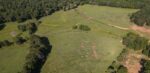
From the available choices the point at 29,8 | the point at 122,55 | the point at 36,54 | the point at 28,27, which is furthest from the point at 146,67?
the point at 29,8

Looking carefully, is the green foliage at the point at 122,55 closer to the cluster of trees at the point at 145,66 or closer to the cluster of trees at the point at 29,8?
the cluster of trees at the point at 145,66

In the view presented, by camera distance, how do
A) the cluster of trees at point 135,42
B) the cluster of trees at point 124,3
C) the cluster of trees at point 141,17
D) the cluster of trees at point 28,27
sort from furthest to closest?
the cluster of trees at point 124,3
the cluster of trees at point 141,17
the cluster of trees at point 28,27
the cluster of trees at point 135,42

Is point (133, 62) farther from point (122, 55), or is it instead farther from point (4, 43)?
point (4, 43)

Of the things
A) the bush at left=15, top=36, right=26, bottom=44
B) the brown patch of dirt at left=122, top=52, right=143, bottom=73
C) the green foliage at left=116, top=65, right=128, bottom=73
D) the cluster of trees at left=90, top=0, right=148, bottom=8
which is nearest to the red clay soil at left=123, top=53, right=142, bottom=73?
the brown patch of dirt at left=122, top=52, right=143, bottom=73

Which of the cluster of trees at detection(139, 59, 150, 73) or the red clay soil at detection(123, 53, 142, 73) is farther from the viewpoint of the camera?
the red clay soil at detection(123, 53, 142, 73)

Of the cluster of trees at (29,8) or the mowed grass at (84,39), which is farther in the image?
the cluster of trees at (29,8)

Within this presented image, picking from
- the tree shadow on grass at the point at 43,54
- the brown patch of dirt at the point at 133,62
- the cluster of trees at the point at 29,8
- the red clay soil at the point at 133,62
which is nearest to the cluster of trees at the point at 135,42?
the brown patch of dirt at the point at 133,62

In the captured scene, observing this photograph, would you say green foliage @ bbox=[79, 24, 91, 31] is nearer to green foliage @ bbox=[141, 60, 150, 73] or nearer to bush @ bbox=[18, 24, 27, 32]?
bush @ bbox=[18, 24, 27, 32]
